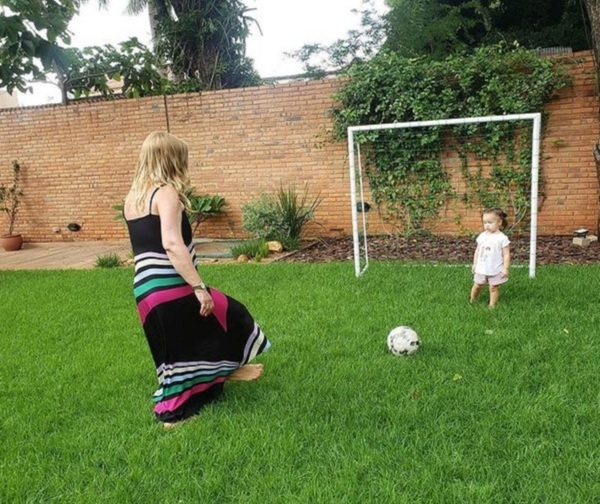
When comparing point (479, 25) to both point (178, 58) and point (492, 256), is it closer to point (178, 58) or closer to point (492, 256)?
point (178, 58)

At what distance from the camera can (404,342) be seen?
10.9ft

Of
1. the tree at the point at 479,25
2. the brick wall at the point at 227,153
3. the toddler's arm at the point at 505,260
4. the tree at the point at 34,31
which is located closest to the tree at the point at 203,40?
the brick wall at the point at 227,153

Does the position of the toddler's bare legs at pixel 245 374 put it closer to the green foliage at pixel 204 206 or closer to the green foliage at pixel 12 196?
the green foliage at pixel 204 206

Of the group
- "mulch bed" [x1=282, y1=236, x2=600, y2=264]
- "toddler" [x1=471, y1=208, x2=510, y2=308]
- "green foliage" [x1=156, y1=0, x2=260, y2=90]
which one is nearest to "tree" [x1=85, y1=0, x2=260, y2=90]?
"green foliage" [x1=156, y1=0, x2=260, y2=90]

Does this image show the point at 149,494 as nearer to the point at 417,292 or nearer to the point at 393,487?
the point at 393,487

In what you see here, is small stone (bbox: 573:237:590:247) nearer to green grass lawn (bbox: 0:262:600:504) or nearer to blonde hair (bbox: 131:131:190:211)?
green grass lawn (bbox: 0:262:600:504)

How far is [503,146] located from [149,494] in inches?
280

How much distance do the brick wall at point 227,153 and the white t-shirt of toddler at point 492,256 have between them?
391 cm

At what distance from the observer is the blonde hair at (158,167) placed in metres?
2.44

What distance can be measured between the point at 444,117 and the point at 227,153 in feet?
12.7

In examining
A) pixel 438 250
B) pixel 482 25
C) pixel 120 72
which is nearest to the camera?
pixel 438 250

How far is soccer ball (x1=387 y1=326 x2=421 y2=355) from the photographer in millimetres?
3320

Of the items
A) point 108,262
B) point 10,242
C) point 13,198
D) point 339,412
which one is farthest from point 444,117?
point 13,198

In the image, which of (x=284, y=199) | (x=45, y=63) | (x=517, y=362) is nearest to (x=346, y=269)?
(x=284, y=199)
